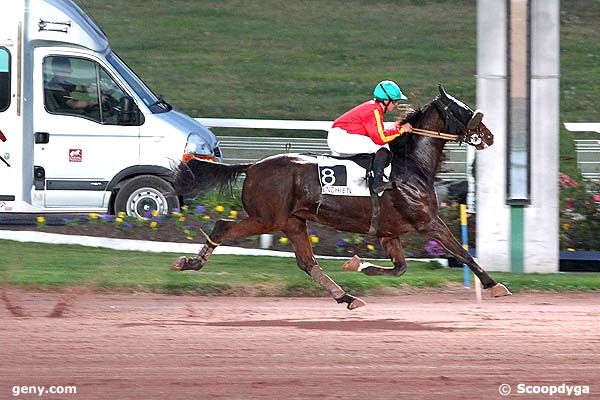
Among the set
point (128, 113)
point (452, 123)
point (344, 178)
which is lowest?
point (344, 178)

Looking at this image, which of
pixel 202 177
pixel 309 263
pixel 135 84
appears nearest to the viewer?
pixel 309 263

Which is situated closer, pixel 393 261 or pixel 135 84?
pixel 393 261

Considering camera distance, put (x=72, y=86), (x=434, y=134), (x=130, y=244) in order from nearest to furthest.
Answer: (x=434, y=134) < (x=130, y=244) < (x=72, y=86)

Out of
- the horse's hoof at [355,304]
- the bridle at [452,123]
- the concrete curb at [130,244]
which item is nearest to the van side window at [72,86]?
the concrete curb at [130,244]

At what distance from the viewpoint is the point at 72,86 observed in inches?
631

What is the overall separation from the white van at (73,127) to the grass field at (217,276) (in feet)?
5.17

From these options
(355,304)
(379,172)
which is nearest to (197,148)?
(379,172)

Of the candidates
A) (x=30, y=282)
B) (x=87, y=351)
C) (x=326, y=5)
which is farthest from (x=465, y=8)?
(x=87, y=351)

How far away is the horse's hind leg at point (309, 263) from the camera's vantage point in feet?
38.0

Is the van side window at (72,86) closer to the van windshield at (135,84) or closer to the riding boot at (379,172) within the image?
the van windshield at (135,84)

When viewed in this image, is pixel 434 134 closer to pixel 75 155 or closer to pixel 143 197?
pixel 143 197

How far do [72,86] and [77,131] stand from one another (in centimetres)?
54

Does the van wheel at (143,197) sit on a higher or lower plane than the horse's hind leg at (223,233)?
higher

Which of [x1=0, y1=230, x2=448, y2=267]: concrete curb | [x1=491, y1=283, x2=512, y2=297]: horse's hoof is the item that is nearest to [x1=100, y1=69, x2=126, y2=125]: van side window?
[x1=0, y1=230, x2=448, y2=267]: concrete curb
